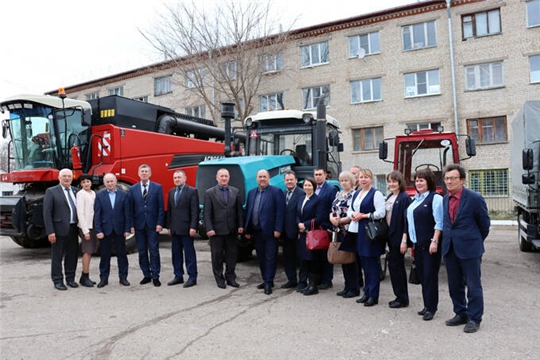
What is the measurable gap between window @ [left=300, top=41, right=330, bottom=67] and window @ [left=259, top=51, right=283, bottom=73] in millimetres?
1349

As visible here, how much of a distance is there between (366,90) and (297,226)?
1765 cm

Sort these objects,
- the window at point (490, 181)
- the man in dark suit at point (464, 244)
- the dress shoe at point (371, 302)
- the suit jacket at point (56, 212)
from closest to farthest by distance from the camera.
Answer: the man in dark suit at point (464, 244) → the dress shoe at point (371, 302) → the suit jacket at point (56, 212) → the window at point (490, 181)

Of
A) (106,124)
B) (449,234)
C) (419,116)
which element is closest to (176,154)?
(106,124)

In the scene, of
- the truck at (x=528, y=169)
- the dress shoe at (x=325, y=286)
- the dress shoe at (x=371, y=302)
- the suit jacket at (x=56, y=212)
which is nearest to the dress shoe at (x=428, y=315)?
the dress shoe at (x=371, y=302)

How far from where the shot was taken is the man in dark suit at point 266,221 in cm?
617

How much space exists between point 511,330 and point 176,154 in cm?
894

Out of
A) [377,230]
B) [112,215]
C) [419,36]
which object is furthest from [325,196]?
[419,36]

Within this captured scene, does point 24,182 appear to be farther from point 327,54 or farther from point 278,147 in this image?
point 327,54

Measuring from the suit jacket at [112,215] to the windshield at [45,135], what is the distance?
353 cm

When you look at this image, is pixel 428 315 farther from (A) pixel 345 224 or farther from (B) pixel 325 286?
(B) pixel 325 286

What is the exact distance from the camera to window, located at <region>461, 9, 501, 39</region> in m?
19.7

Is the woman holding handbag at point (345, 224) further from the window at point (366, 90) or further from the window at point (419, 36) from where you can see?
the window at point (419, 36)

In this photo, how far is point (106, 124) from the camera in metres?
9.90

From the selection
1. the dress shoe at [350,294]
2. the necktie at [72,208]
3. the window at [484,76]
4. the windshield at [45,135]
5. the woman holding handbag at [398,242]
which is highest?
the window at [484,76]
